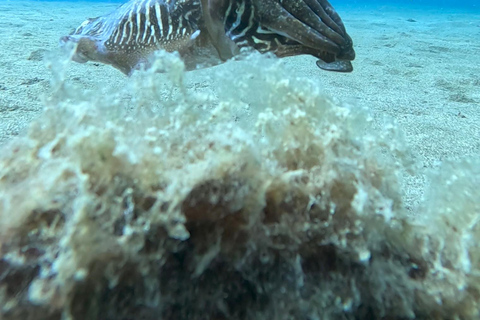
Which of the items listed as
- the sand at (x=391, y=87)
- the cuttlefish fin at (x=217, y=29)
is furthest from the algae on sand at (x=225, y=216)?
the cuttlefish fin at (x=217, y=29)

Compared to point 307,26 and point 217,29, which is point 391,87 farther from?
point 217,29

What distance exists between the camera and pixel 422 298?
1.09 m

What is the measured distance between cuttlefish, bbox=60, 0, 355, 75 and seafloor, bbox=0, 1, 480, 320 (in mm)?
1069

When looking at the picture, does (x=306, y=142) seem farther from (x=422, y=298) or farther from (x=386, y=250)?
(x=422, y=298)

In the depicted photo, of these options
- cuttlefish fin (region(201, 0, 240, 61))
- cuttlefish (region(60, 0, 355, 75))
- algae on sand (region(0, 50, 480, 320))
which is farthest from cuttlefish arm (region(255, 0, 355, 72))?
algae on sand (region(0, 50, 480, 320))

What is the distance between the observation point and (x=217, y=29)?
2.32 metres

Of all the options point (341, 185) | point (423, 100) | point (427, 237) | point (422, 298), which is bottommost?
point (423, 100)

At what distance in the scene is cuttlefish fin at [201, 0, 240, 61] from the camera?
223 cm

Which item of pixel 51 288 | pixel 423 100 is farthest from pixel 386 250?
pixel 423 100

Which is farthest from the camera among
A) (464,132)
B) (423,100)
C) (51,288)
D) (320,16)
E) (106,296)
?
(423,100)

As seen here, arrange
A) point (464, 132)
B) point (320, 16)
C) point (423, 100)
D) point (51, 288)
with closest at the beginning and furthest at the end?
point (51, 288) → point (320, 16) → point (464, 132) → point (423, 100)

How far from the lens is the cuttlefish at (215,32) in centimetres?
216

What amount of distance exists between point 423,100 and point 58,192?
→ 13.7 feet

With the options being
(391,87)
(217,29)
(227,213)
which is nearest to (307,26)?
(217,29)
